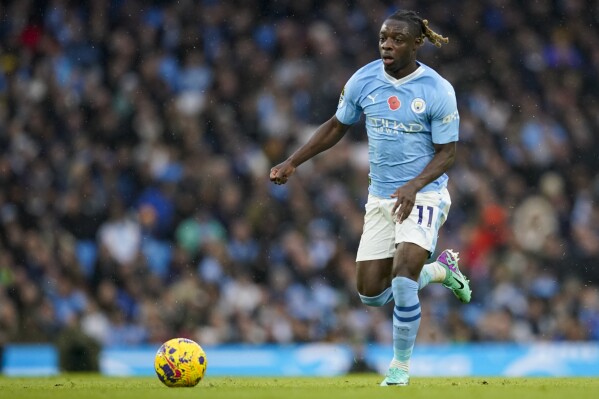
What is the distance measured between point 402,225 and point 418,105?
0.85m

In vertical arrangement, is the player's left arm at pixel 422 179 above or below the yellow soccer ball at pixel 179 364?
above

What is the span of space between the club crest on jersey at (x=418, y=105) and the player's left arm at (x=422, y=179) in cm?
27

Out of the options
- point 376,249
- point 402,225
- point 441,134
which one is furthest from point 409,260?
point 441,134

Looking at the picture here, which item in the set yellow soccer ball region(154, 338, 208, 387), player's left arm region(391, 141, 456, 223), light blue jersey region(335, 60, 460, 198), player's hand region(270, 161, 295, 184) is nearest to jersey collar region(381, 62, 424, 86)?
light blue jersey region(335, 60, 460, 198)

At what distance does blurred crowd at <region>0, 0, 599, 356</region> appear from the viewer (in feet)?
52.3

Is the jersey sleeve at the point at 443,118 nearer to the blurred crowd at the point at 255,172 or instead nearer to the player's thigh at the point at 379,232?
the player's thigh at the point at 379,232

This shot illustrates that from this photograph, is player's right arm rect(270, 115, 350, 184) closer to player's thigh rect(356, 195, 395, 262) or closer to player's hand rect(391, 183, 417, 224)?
player's thigh rect(356, 195, 395, 262)

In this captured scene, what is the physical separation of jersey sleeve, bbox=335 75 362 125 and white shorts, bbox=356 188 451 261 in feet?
2.01

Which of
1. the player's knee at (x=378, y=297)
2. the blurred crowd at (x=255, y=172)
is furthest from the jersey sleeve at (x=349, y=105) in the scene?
the blurred crowd at (x=255, y=172)

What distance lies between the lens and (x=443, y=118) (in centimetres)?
847

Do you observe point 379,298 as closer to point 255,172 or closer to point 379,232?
point 379,232

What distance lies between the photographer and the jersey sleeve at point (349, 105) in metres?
8.89

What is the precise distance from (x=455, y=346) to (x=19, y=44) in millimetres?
9375

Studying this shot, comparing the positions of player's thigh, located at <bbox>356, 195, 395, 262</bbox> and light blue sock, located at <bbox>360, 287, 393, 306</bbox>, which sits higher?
player's thigh, located at <bbox>356, 195, 395, 262</bbox>
